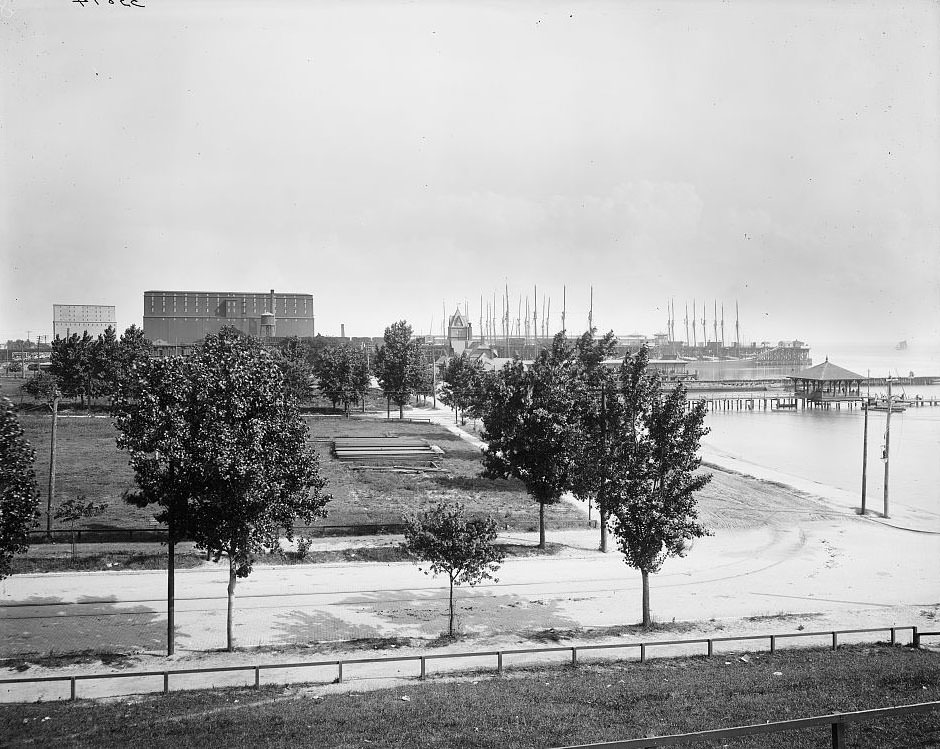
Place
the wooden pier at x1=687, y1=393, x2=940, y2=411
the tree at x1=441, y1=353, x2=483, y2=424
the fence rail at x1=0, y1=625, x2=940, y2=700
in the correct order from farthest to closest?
1. the wooden pier at x1=687, y1=393, x2=940, y2=411
2. the tree at x1=441, y1=353, x2=483, y2=424
3. the fence rail at x1=0, y1=625, x2=940, y2=700

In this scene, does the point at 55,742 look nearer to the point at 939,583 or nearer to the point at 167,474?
the point at 167,474

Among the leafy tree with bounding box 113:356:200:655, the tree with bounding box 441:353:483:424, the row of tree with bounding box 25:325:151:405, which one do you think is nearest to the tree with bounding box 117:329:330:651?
the leafy tree with bounding box 113:356:200:655

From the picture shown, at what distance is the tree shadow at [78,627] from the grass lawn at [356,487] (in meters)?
8.69

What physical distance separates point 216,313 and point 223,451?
14708 centimetres

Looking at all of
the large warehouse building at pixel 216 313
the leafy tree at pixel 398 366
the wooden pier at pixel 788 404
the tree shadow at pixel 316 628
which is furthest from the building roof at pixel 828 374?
the tree shadow at pixel 316 628

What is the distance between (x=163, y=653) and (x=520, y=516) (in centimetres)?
1905

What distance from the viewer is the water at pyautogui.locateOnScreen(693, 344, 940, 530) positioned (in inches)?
1885

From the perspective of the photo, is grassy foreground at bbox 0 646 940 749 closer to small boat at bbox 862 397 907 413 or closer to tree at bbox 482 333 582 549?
tree at bbox 482 333 582 549

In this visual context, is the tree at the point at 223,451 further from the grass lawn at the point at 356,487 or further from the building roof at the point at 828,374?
the building roof at the point at 828,374

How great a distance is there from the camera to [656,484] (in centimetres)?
2086

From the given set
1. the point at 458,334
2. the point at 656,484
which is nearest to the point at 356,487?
the point at 656,484

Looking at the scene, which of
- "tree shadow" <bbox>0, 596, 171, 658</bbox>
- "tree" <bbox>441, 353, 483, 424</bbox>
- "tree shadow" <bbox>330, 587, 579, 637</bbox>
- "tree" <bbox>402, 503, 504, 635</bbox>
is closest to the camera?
"tree shadow" <bbox>0, 596, 171, 658</bbox>

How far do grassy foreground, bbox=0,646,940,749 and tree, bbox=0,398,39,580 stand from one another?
4307 millimetres

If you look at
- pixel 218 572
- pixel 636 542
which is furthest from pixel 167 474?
pixel 636 542
